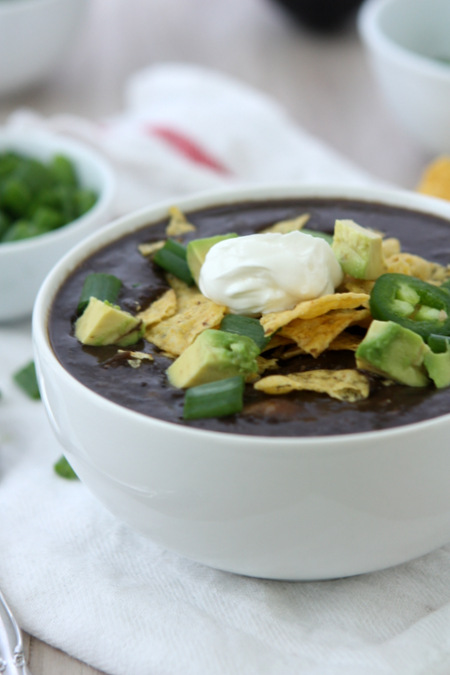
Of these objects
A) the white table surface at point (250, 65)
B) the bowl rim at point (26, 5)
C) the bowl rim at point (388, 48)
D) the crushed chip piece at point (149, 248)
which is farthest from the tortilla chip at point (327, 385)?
the bowl rim at point (26, 5)

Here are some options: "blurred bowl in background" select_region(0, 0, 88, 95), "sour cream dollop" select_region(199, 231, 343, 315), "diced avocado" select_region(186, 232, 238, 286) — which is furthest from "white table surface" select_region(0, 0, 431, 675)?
"sour cream dollop" select_region(199, 231, 343, 315)

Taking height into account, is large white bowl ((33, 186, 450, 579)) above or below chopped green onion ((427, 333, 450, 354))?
below

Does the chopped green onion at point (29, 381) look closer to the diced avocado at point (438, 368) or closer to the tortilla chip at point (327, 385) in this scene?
the tortilla chip at point (327, 385)

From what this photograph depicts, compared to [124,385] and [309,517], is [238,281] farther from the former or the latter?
[309,517]

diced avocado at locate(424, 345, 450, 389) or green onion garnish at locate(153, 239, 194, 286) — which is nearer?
diced avocado at locate(424, 345, 450, 389)

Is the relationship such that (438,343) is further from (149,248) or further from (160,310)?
(149,248)

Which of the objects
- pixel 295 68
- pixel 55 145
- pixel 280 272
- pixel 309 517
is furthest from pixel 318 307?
pixel 295 68

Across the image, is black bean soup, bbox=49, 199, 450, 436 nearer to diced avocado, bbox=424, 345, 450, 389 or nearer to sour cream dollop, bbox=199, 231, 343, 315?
diced avocado, bbox=424, 345, 450, 389

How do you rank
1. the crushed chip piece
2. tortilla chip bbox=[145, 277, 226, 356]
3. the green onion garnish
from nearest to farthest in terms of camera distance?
tortilla chip bbox=[145, 277, 226, 356] → the green onion garnish → the crushed chip piece
